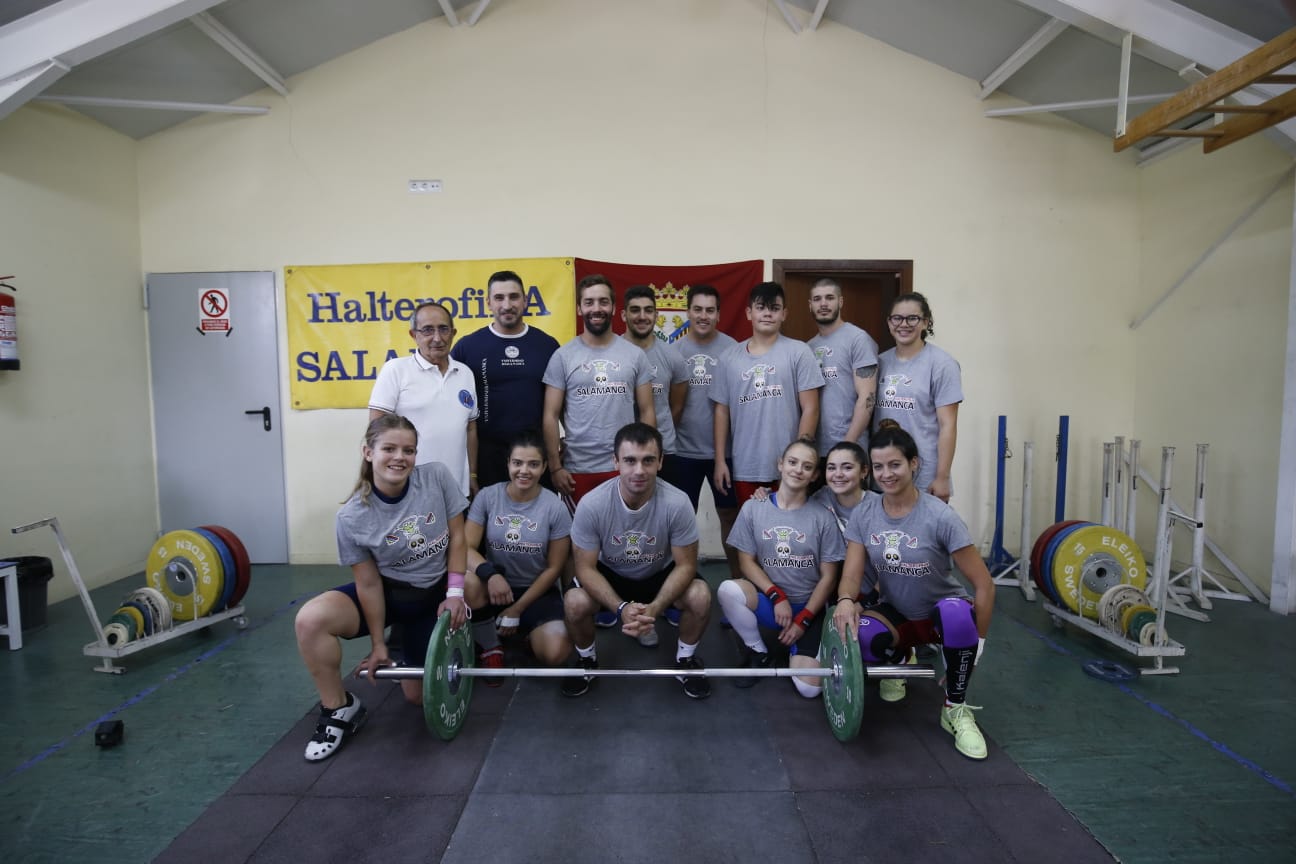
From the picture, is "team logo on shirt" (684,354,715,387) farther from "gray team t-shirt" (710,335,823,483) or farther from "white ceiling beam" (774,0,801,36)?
"white ceiling beam" (774,0,801,36)

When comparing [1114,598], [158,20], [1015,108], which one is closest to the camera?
[1114,598]

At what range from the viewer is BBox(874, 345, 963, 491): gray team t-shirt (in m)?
2.85

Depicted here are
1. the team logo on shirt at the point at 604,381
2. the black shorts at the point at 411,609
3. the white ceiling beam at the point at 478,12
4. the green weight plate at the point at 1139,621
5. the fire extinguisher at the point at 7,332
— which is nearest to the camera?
the black shorts at the point at 411,609

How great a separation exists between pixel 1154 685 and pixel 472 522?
113 inches

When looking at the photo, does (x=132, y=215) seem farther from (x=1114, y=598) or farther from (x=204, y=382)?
(x=1114, y=598)

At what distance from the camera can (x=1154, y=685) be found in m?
2.62

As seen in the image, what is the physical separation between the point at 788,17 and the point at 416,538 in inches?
157

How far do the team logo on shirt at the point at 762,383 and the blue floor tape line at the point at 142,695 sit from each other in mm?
2767

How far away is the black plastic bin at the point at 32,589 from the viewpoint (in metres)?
3.24

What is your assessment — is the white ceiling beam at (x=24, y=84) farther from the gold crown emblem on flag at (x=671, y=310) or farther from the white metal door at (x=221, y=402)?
the gold crown emblem on flag at (x=671, y=310)

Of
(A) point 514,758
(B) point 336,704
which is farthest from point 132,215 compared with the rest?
(A) point 514,758

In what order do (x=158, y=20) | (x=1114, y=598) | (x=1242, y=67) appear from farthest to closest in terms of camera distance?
(x=158, y=20), (x=1114, y=598), (x=1242, y=67)

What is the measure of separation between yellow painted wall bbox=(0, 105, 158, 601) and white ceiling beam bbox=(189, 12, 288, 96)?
1.09 meters

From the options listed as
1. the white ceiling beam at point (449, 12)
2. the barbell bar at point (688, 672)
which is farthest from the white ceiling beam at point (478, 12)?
the barbell bar at point (688, 672)
